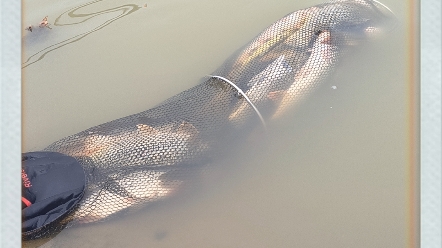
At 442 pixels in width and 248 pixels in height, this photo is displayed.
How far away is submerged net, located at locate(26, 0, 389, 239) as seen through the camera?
3107mm

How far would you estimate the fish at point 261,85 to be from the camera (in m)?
3.44

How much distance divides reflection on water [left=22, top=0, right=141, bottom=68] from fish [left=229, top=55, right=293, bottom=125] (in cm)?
183

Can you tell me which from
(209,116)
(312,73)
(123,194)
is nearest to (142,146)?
(123,194)

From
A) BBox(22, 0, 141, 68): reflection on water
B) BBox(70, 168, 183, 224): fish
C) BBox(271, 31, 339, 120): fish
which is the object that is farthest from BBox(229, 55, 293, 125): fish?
Result: BBox(22, 0, 141, 68): reflection on water

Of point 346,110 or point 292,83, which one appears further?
point 346,110

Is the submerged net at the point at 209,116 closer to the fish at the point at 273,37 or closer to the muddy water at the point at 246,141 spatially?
the fish at the point at 273,37

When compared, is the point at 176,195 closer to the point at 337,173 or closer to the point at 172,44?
the point at 337,173

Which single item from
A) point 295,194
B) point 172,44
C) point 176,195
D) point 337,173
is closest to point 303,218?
point 295,194

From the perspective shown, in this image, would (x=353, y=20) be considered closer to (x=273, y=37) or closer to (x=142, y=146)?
(x=273, y=37)

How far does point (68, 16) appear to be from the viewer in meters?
4.55

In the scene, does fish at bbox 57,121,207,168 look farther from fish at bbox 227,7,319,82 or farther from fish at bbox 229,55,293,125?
fish at bbox 227,7,319,82

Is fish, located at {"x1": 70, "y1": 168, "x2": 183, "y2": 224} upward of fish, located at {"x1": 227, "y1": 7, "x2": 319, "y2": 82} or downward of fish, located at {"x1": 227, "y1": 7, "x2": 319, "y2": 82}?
downward

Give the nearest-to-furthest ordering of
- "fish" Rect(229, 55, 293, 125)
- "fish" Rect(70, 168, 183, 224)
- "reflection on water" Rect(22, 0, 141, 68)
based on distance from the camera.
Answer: "fish" Rect(70, 168, 183, 224) < "fish" Rect(229, 55, 293, 125) < "reflection on water" Rect(22, 0, 141, 68)

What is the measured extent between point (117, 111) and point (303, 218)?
6.34 ft
